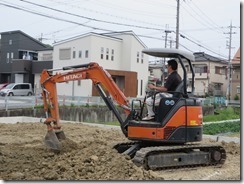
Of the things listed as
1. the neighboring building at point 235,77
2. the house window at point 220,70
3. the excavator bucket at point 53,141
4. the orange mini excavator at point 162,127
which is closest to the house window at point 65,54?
the neighboring building at point 235,77

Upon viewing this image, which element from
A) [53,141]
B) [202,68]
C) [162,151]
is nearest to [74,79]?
[53,141]

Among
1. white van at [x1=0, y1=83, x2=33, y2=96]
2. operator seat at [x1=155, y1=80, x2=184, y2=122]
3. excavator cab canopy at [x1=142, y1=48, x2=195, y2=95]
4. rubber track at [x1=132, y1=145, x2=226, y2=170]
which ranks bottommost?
rubber track at [x1=132, y1=145, x2=226, y2=170]

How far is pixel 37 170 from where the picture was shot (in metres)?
6.86

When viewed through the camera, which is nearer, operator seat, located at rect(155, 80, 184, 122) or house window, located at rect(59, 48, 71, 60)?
operator seat, located at rect(155, 80, 184, 122)

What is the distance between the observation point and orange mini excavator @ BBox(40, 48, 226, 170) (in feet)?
24.7

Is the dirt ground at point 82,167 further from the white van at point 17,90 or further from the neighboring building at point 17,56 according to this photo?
the neighboring building at point 17,56

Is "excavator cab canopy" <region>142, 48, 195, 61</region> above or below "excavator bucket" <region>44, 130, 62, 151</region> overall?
above

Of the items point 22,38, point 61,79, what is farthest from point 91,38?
point 61,79

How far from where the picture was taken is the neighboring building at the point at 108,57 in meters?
34.8

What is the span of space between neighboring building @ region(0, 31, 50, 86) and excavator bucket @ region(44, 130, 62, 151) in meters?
35.2

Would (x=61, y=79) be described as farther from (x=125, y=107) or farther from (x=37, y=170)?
(x=37, y=170)

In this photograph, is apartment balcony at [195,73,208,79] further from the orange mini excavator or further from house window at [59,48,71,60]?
the orange mini excavator

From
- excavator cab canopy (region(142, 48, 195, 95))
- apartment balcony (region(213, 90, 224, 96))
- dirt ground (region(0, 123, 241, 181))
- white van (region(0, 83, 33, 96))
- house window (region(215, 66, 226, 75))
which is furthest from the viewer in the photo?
house window (region(215, 66, 226, 75))

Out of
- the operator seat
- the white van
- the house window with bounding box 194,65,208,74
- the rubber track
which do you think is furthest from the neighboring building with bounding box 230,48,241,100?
the operator seat
